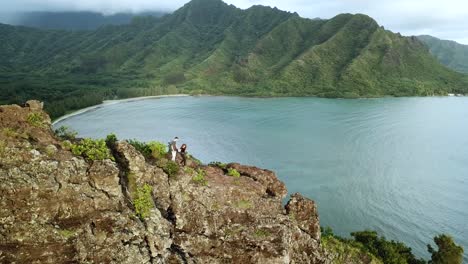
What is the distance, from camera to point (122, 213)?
1850 cm

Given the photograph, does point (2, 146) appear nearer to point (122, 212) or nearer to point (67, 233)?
point (67, 233)

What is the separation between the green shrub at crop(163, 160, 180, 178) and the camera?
22.8 meters

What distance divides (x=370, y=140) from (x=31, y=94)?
146959mm

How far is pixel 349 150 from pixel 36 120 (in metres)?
96.7

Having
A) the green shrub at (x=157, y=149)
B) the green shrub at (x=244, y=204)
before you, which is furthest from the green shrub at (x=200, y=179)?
the green shrub at (x=157, y=149)

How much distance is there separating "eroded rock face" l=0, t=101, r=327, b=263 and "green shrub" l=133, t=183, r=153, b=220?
24cm

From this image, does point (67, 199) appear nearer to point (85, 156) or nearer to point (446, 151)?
point (85, 156)

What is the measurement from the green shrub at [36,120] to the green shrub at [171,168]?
700 centimetres

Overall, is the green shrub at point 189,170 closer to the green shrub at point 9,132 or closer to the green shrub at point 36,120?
the green shrub at point 36,120

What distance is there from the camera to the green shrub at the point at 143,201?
766 inches

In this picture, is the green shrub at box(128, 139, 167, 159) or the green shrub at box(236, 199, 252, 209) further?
the green shrub at box(128, 139, 167, 159)

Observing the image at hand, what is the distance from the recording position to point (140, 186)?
21.1 meters

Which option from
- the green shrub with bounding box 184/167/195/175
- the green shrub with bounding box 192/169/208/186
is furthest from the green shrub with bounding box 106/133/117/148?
the green shrub with bounding box 192/169/208/186

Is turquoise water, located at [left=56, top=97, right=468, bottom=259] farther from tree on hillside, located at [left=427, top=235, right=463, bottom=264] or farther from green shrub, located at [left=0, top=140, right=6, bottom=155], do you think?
green shrub, located at [left=0, top=140, right=6, bottom=155]
